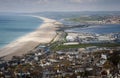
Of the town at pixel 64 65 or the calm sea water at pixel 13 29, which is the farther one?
the calm sea water at pixel 13 29

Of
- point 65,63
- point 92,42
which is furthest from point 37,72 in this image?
point 92,42

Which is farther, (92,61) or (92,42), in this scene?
(92,42)

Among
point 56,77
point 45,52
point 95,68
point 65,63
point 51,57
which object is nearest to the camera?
point 56,77

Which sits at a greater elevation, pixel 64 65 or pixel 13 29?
pixel 64 65

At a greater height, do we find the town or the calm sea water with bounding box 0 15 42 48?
the town

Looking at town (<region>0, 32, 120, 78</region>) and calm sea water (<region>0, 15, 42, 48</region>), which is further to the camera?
calm sea water (<region>0, 15, 42, 48</region>)

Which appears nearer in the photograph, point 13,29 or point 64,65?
point 64,65

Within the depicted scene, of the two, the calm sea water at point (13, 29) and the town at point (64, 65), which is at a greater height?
the town at point (64, 65)

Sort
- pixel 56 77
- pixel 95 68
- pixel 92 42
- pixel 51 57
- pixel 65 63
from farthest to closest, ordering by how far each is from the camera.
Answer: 1. pixel 92 42
2. pixel 51 57
3. pixel 65 63
4. pixel 95 68
5. pixel 56 77

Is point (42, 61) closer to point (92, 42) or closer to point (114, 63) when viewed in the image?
point (114, 63)
